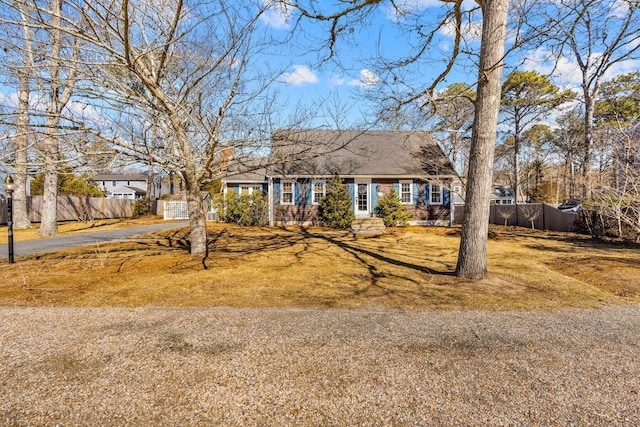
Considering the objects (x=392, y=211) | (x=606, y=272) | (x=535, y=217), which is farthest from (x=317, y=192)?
(x=606, y=272)

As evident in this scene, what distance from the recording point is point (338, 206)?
16344 mm

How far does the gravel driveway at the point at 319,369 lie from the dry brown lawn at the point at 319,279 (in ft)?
2.27

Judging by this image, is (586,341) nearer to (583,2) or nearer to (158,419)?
(158,419)

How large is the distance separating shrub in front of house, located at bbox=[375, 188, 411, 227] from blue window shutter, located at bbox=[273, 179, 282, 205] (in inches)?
219

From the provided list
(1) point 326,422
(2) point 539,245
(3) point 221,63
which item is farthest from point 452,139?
(1) point 326,422

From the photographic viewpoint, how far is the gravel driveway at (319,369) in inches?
81.4

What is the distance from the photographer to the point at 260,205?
16969mm

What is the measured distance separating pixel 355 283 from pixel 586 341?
10.6ft

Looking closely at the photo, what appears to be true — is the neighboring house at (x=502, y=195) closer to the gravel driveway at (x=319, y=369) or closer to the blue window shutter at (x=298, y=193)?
the blue window shutter at (x=298, y=193)

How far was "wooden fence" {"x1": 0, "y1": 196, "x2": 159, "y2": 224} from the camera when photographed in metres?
19.6

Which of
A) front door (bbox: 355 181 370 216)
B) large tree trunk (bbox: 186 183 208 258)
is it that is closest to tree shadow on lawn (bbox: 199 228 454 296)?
large tree trunk (bbox: 186 183 208 258)

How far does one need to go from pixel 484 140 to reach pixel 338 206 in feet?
35.7

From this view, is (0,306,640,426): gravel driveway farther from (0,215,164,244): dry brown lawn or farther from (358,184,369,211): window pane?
(358,184,369,211): window pane

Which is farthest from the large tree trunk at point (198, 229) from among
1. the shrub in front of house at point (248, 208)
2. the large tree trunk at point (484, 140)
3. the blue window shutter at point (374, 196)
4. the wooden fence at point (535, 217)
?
the wooden fence at point (535, 217)
